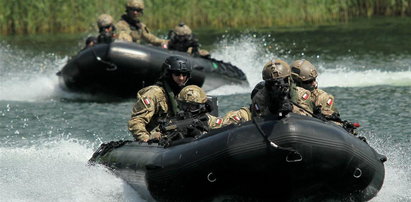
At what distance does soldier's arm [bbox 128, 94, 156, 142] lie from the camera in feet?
35.6

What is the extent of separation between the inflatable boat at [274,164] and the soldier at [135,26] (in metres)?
10.1

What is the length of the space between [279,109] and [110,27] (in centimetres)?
1038

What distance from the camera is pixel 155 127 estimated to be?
11086 millimetres

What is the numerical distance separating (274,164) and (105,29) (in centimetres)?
1034

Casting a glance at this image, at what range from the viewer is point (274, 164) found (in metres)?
8.50

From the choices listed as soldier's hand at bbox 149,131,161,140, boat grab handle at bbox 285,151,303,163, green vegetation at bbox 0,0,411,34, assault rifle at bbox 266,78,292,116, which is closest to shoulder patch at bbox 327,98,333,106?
→ soldier's hand at bbox 149,131,161,140

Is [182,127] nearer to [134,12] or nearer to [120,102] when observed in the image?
[120,102]

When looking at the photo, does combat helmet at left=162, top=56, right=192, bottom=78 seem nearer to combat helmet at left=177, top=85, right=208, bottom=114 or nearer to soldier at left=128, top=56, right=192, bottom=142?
soldier at left=128, top=56, right=192, bottom=142

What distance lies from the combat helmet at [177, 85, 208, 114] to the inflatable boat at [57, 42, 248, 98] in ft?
24.5

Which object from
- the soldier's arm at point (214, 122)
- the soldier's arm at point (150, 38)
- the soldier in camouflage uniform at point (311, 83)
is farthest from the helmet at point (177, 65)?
the soldier's arm at point (150, 38)

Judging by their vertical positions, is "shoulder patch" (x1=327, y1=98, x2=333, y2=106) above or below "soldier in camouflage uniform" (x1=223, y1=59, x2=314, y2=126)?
below

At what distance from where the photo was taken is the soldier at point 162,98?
1082cm

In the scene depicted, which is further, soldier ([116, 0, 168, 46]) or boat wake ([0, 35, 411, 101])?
boat wake ([0, 35, 411, 101])

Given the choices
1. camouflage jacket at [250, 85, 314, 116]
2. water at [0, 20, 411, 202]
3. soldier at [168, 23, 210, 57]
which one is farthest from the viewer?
soldier at [168, 23, 210, 57]
